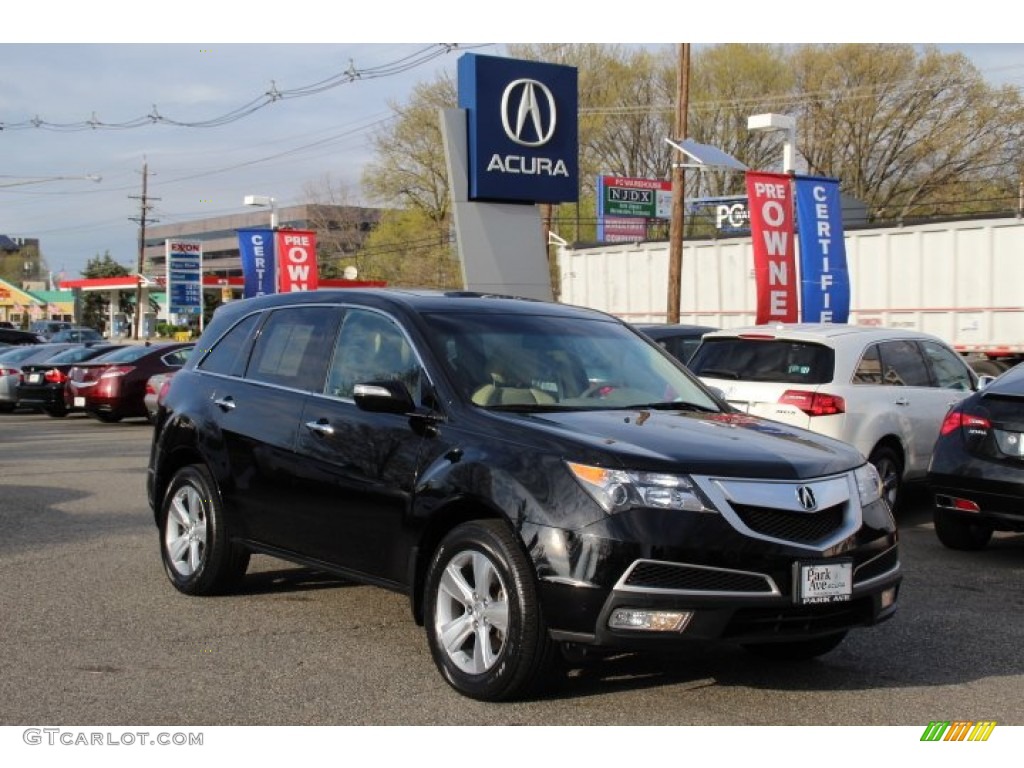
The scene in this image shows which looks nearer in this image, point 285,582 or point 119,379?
point 285,582

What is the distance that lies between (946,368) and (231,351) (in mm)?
6907

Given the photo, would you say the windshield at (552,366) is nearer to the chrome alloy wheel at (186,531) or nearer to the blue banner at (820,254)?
the chrome alloy wheel at (186,531)

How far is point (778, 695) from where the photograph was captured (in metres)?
5.38

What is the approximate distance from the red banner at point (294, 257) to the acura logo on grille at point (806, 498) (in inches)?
929

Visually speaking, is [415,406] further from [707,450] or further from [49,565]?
[49,565]

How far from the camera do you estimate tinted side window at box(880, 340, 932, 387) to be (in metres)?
10.6

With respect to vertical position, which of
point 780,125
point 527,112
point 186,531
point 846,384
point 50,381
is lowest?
point 50,381

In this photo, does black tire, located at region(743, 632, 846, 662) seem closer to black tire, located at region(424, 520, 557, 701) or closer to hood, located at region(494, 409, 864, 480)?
hood, located at region(494, 409, 864, 480)

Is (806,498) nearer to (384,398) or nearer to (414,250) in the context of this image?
(384,398)

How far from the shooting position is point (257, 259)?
27969 millimetres

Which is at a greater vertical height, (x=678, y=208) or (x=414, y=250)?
(x=414, y=250)

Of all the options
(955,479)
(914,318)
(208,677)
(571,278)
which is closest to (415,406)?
(208,677)

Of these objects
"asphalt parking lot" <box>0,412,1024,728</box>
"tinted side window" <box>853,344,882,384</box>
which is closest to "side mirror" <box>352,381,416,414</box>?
"asphalt parking lot" <box>0,412,1024,728</box>

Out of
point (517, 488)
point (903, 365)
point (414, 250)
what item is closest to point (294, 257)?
point (903, 365)
